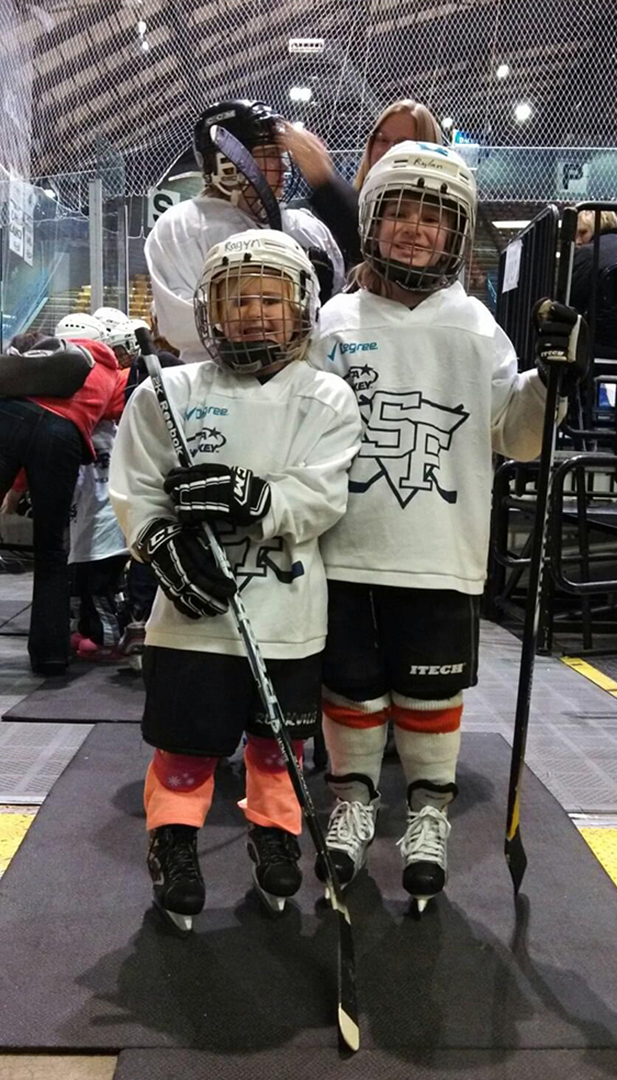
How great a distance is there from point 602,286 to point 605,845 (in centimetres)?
258

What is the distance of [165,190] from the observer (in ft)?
17.3

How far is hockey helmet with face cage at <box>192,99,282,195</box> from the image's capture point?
216 cm

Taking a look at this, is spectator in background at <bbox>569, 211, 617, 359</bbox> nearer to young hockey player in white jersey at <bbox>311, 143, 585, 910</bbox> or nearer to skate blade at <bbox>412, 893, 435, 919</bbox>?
young hockey player in white jersey at <bbox>311, 143, 585, 910</bbox>

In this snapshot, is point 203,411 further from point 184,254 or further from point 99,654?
point 99,654

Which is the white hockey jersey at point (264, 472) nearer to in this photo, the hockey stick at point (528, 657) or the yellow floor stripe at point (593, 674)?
the hockey stick at point (528, 657)

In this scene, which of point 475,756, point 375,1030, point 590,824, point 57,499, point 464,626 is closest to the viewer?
point 375,1030

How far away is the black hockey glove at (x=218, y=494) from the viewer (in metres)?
1.63

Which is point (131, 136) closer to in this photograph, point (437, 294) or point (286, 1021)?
point (437, 294)

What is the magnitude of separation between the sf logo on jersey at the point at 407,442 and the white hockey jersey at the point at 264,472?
51mm

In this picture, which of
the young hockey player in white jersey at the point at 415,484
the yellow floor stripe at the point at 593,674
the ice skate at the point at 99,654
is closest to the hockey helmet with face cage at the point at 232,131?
the young hockey player in white jersey at the point at 415,484

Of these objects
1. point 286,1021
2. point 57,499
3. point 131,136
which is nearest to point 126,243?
point 131,136

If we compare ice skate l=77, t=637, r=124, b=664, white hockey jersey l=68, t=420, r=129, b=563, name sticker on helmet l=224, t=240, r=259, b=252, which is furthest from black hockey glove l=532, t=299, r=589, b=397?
ice skate l=77, t=637, r=124, b=664

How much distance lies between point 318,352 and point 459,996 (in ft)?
4.11

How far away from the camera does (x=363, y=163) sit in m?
2.38
